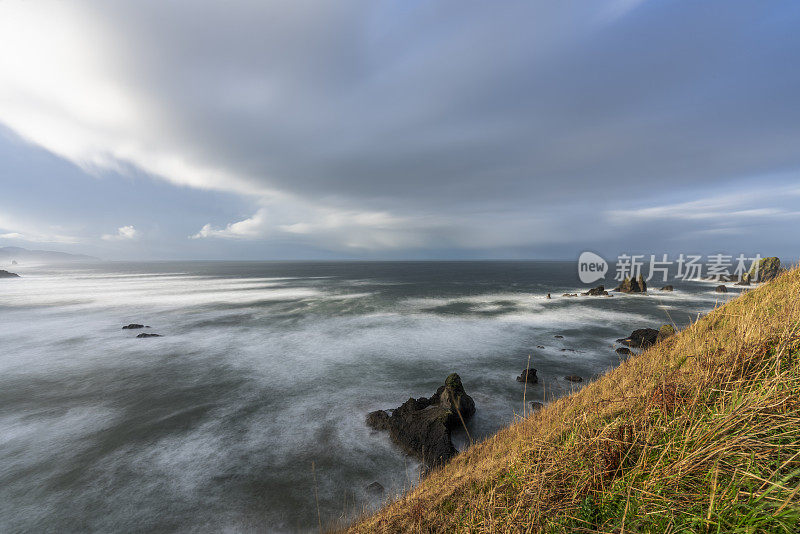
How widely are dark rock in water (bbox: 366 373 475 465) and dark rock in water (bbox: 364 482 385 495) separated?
64.7 inches

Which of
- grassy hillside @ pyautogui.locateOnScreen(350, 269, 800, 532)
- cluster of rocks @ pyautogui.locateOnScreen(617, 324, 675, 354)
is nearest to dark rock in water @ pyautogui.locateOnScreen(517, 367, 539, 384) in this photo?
cluster of rocks @ pyautogui.locateOnScreen(617, 324, 675, 354)

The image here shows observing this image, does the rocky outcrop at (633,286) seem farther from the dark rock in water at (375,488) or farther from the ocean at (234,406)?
the dark rock in water at (375,488)

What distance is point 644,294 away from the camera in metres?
54.1

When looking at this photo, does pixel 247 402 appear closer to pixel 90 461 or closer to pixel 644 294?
pixel 90 461

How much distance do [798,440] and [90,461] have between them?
16.5m

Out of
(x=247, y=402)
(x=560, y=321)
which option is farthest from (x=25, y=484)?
(x=560, y=321)

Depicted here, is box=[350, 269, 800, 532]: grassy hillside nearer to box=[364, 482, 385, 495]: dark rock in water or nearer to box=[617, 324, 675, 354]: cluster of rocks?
box=[364, 482, 385, 495]: dark rock in water

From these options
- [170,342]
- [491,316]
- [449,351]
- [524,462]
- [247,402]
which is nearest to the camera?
[524,462]

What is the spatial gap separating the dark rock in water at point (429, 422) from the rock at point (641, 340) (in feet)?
55.2

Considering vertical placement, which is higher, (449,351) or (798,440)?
(798,440)

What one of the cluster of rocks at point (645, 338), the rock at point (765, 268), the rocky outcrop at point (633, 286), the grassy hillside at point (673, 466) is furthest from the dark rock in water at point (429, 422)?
the rock at point (765, 268)

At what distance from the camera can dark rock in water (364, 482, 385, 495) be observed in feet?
27.0

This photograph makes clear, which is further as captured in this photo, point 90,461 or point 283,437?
point 283,437

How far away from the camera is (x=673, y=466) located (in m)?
2.93
